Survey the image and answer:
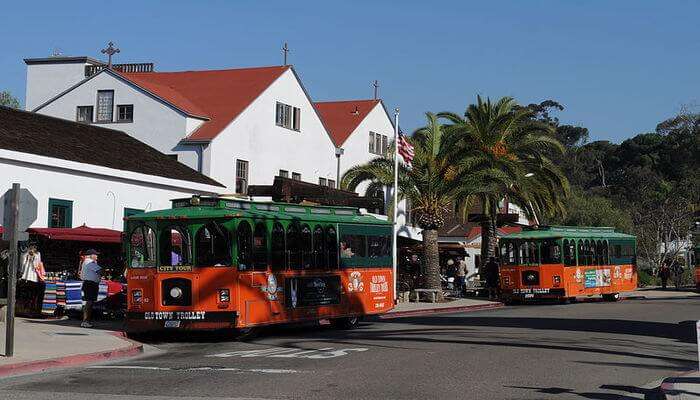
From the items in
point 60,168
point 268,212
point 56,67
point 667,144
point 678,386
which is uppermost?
point 667,144

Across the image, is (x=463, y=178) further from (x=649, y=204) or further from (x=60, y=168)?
(x=649, y=204)

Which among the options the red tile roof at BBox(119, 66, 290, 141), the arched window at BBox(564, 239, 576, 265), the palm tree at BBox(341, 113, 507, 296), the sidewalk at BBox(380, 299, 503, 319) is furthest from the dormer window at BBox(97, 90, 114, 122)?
the arched window at BBox(564, 239, 576, 265)

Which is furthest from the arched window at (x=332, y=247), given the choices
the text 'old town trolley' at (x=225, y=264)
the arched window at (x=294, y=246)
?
the arched window at (x=294, y=246)

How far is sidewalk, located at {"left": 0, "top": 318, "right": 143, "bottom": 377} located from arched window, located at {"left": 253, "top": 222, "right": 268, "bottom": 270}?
2.96m

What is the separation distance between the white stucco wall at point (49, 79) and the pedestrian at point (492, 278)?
22976 mm

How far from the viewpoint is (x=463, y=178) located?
37.2 m

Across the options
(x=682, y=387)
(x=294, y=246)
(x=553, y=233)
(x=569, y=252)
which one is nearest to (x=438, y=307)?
(x=553, y=233)

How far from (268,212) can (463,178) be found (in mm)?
18068

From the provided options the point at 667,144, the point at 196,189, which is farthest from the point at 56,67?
the point at 667,144

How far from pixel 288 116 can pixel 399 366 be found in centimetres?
3291

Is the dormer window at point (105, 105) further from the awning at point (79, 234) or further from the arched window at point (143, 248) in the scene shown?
the arched window at point (143, 248)

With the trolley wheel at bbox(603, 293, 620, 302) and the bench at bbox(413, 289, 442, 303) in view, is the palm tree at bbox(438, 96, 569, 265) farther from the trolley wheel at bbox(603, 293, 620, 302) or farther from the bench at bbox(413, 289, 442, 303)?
the bench at bbox(413, 289, 442, 303)

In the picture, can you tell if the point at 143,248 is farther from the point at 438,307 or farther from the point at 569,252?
the point at 569,252

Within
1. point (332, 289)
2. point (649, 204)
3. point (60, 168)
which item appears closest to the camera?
point (332, 289)
